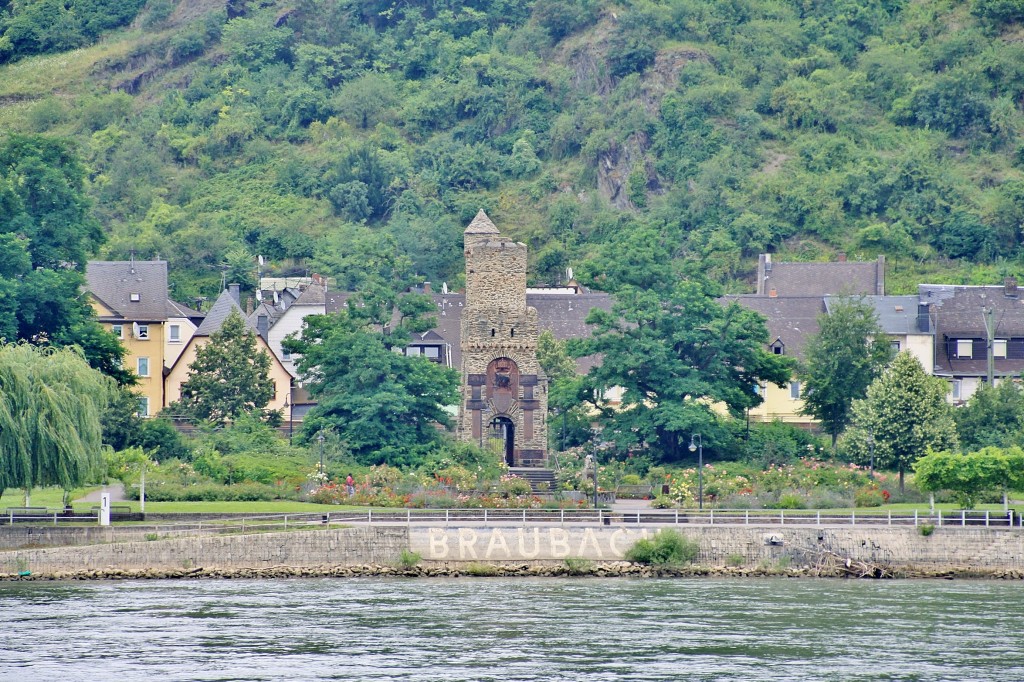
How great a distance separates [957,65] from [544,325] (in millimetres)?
51769

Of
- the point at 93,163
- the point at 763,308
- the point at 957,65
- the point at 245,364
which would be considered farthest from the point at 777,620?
the point at 93,163

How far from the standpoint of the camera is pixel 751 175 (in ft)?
471

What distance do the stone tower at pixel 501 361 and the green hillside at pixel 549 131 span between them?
3668 cm

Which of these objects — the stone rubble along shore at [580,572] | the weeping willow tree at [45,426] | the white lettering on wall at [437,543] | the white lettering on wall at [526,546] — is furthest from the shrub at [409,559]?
the weeping willow tree at [45,426]

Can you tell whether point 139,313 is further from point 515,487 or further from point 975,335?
point 975,335

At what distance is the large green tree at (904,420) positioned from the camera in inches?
3233

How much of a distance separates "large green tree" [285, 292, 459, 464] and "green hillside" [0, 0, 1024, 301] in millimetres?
32734

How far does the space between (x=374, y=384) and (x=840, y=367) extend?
63.8ft

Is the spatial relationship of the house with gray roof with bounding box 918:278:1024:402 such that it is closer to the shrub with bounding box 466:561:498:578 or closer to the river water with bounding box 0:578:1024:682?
the river water with bounding box 0:578:1024:682

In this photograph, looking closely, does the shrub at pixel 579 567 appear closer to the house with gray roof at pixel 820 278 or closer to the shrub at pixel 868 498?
the shrub at pixel 868 498

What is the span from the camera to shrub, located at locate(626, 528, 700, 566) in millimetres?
69750

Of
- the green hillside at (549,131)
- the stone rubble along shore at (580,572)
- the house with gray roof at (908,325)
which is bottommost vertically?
the stone rubble along shore at (580,572)

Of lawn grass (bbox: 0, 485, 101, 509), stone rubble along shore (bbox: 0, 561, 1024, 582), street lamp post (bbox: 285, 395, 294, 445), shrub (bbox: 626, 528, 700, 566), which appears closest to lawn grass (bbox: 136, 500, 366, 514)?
lawn grass (bbox: 0, 485, 101, 509)

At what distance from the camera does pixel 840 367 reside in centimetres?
9381
